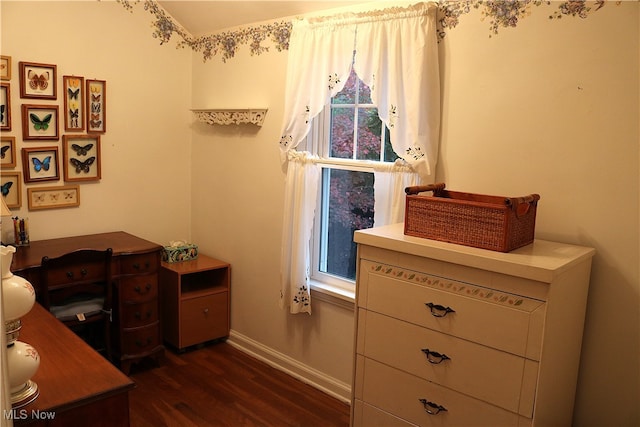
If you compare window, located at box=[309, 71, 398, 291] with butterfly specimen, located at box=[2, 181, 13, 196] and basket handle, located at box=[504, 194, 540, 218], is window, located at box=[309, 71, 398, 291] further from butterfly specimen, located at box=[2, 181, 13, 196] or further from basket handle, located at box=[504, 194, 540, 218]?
butterfly specimen, located at box=[2, 181, 13, 196]

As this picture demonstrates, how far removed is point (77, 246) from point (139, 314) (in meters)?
0.55

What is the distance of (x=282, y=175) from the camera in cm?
320

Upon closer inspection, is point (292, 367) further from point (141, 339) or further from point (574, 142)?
point (574, 142)

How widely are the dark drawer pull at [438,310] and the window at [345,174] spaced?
103 centimetres

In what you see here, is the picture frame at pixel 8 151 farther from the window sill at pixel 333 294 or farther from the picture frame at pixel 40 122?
the window sill at pixel 333 294

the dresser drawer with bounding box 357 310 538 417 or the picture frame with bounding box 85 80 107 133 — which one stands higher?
the picture frame with bounding box 85 80 107 133

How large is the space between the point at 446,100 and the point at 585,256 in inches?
36.6

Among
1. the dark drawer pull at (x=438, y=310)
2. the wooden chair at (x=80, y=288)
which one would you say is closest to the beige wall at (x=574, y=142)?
the dark drawer pull at (x=438, y=310)

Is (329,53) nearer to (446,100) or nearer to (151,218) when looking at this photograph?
(446,100)

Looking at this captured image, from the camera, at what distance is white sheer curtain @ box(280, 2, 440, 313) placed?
2393mm

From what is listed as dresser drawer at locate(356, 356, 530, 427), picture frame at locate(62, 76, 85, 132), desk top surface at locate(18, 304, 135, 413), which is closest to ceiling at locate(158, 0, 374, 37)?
picture frame at locate(62, 76, 85, 132)

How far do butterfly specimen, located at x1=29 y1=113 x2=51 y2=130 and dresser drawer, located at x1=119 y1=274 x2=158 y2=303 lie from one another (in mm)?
1050

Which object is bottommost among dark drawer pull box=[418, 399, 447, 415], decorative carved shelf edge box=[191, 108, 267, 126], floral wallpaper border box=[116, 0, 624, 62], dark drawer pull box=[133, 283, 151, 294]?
dark drawer pull box=[418, 399, 447, 415]

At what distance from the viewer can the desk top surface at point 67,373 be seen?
4.90 ft
